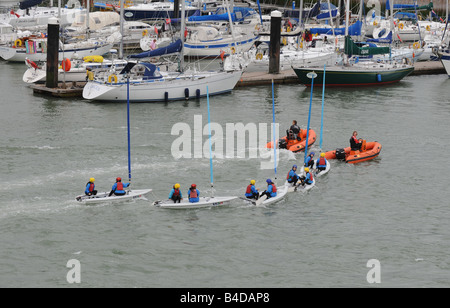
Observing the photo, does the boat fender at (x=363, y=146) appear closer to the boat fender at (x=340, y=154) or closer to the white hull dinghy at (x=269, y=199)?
the boat fender at (x=340, y=154)

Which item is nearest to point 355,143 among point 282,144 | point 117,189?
point 282,144

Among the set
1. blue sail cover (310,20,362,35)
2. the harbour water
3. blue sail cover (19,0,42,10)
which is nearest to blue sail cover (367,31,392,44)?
blue sail cover (310,20,362,35)

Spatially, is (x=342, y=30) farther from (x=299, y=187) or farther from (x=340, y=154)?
(x=299, y=187)

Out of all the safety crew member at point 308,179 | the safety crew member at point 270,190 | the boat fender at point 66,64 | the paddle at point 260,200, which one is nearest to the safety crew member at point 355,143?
the safety crew member at point 308,179

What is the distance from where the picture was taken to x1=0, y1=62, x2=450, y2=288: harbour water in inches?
1099

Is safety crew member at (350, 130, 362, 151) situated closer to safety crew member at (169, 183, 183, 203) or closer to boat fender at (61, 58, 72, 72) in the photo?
safety crew member at (169, 183, 183, 203)

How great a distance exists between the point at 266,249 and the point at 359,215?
6152 mm

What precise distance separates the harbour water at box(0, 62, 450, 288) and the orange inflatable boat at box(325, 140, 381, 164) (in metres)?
0.60

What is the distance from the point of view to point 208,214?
3312cm

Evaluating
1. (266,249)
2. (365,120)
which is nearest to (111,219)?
(266,249)

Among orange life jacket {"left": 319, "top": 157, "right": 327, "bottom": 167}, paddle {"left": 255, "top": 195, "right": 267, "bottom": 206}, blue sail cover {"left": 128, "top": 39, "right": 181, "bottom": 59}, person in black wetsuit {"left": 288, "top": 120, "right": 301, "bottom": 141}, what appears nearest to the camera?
paddle {"left": 255, "top": 195, "right": 267, "bottom": 206}

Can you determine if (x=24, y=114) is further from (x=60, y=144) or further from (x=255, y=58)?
(x=255, y=58)

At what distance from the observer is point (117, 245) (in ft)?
97.7

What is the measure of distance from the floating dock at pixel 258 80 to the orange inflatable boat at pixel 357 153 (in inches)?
491
